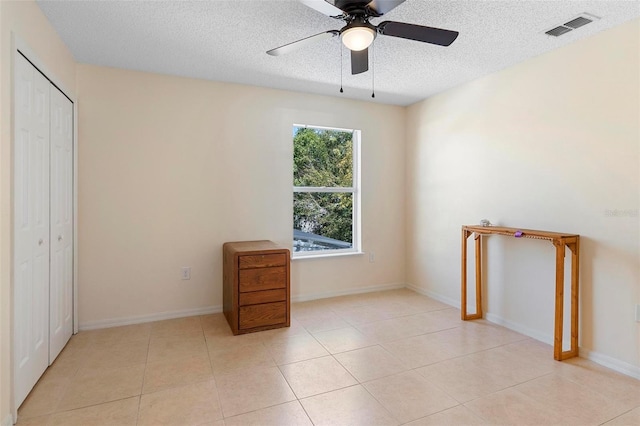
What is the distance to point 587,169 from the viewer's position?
2586mm

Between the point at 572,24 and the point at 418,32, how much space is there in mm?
1313

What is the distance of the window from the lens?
4117 mm

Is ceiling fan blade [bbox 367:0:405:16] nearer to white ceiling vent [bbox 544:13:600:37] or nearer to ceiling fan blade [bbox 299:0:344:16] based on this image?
ceiling fan blade [bbox 299:0:344:16]

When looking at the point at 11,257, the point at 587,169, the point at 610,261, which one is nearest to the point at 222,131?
the point at 11,257

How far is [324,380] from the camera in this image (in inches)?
89.1

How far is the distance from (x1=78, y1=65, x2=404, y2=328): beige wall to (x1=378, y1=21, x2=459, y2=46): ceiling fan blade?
2.06 meters

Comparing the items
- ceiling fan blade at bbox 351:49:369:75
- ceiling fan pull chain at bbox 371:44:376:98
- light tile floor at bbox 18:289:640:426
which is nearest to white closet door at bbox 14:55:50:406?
light tile floor at bbox 18:289:640:426

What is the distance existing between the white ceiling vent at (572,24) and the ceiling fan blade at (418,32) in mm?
1061

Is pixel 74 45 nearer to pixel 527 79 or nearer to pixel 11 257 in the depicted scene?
pixel 11 257

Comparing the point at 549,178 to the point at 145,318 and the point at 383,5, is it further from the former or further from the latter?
the point at 145,318

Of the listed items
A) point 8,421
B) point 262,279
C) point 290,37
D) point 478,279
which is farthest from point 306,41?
point 478,279

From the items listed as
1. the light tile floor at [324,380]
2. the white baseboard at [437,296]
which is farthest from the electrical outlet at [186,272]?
the white baseboard at [437,296]

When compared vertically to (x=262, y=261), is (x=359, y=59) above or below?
above

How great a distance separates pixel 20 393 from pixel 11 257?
811mm
